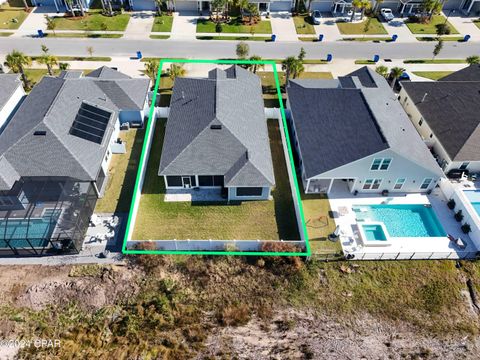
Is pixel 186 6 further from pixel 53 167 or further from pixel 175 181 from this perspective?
pixel 53 167

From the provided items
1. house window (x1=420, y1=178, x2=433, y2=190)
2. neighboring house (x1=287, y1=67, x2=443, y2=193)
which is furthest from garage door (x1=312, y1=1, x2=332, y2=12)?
house window (x1=420, y1=178, x2=433, y2=190)

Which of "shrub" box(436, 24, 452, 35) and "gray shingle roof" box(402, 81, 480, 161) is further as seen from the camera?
"shrub" box(436, 24, 452, 35)

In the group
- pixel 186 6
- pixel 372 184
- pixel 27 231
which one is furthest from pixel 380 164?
pixel 186 6

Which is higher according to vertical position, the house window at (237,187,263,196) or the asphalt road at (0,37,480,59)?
the asphalt road at (0,37,480,59)

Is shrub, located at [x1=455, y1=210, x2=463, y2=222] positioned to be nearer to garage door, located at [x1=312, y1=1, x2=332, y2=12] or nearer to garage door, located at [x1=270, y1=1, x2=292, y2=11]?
garage door, located at [x1=312, y1=1, x2=332, y2=12]

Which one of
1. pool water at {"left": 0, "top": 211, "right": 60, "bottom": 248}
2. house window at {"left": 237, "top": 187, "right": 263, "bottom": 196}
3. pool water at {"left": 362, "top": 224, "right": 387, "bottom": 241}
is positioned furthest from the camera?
house window at {"left": 237, "top": 187, "right": 263, "bottom": 196}

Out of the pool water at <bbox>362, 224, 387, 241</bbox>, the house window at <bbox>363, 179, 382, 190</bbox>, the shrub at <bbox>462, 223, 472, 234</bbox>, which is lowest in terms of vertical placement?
the pool water at <bbox>362, 224, 387, 241</bbox>

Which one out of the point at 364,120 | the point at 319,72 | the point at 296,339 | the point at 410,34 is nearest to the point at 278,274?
the point at 296,339
